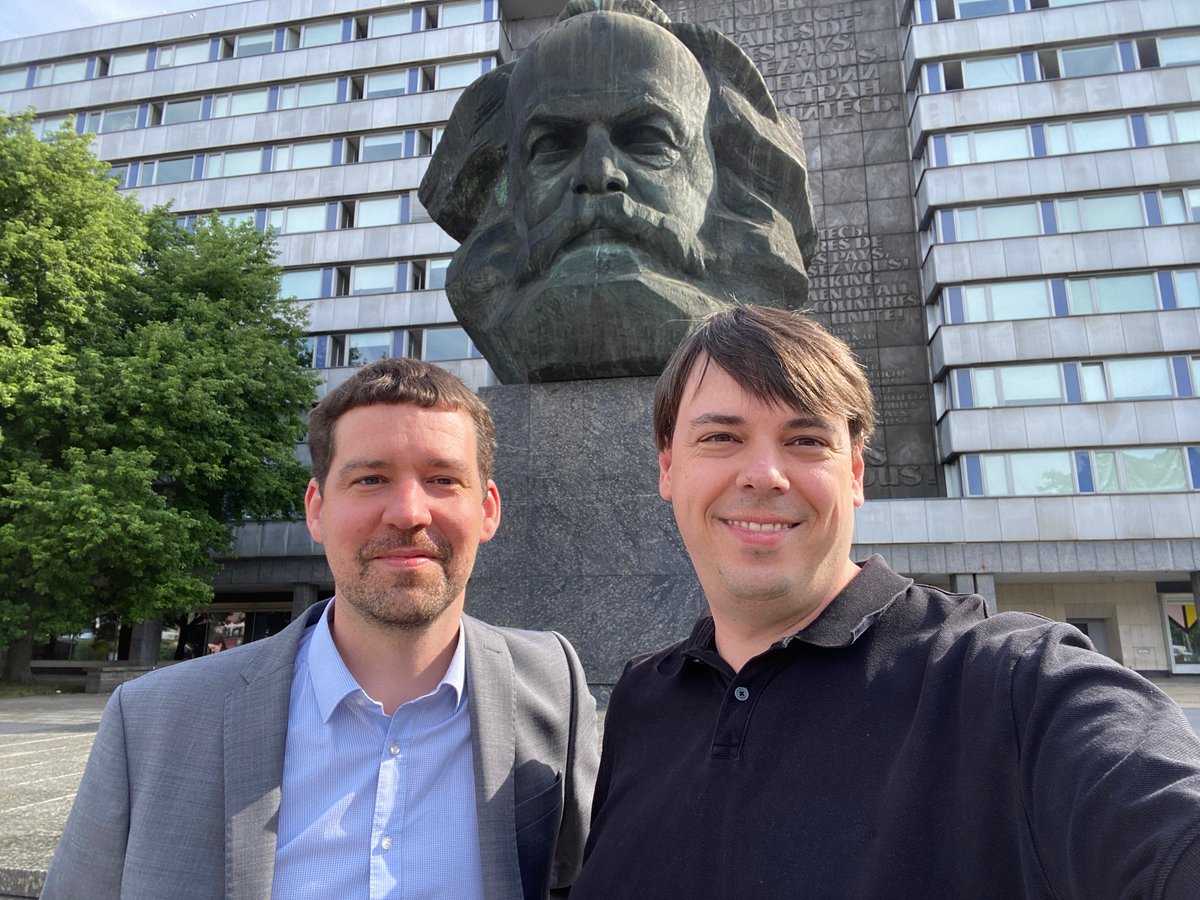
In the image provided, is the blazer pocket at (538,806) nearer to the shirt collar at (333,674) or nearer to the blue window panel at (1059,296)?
the shirt collar at (333,674)

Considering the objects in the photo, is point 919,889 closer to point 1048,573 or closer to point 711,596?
point 711,596

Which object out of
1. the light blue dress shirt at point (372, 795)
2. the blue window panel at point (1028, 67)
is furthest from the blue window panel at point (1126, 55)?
the light blue dress shirt at point (372, 795)

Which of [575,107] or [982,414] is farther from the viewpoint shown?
[982,414]

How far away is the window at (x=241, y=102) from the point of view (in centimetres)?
2856

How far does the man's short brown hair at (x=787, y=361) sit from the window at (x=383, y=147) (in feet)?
93.0

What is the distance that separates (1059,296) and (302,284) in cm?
2279

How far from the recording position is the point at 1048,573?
67.8 feet

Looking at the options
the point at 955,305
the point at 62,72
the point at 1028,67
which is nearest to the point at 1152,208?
the point at 1028,67

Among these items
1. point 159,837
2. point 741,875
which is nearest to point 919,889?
point 741,875

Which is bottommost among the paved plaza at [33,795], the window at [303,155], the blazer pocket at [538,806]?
the paved plaza at [33,795]

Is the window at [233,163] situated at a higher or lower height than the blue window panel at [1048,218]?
higher

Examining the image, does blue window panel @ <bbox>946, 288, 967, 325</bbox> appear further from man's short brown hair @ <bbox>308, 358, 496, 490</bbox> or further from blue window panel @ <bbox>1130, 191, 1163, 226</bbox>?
man's short brown hair @ <bbox>308, 358, 496, 490</bbox>

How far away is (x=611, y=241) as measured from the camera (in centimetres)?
445

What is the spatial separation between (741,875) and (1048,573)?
22641 mm
